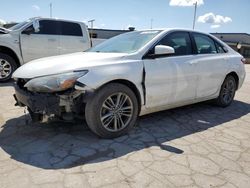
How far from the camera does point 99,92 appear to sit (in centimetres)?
364

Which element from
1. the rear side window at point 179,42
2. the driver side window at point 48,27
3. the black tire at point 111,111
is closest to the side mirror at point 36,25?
the driver side window at point 48,27

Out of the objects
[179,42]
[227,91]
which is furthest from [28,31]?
[227,91]

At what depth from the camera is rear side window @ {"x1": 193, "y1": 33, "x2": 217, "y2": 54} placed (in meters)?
5.25

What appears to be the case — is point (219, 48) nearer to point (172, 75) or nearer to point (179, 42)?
point (179, 42)

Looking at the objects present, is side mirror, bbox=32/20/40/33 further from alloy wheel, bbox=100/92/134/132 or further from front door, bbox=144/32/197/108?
alloy wheel, bbox=100/92/134/132

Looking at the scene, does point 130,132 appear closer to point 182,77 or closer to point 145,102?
point 145,102

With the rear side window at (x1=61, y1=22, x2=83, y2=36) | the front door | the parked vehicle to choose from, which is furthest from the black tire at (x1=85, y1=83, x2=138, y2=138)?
the rear side window at (x1=61, y1=22, x2=83, y2=36)

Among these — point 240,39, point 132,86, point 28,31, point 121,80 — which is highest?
point 28,31

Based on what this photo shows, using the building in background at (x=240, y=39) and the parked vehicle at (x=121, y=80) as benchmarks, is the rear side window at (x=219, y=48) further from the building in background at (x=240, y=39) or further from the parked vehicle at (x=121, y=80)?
the building in background at (x=240, y=39)

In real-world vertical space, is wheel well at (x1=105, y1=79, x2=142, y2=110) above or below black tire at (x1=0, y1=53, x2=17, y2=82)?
above

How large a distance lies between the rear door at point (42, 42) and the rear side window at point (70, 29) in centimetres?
24

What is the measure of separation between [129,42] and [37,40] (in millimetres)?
4779

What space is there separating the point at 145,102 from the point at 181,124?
0.95m

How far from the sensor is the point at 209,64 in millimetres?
5297
